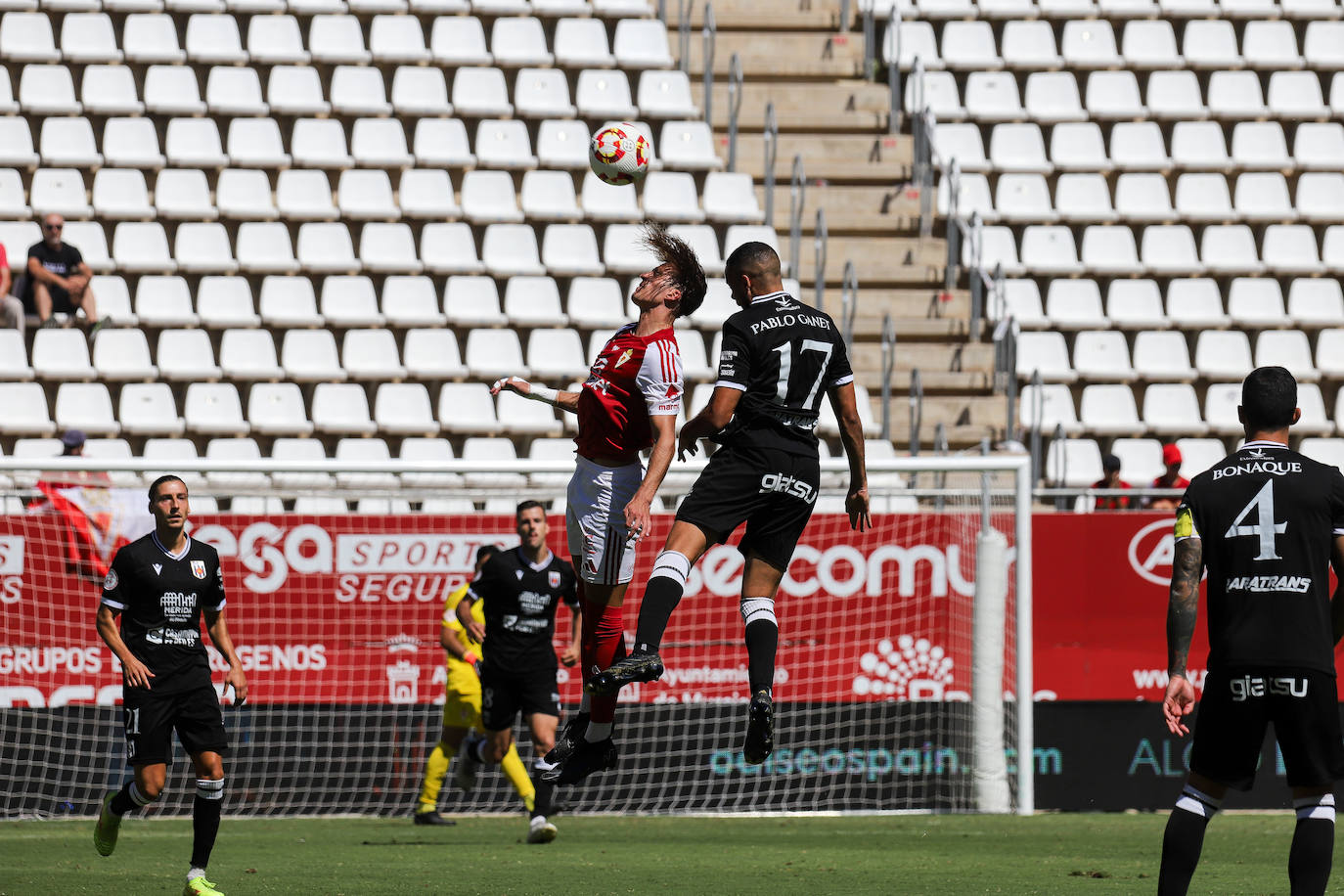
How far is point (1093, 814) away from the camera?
44.1ft

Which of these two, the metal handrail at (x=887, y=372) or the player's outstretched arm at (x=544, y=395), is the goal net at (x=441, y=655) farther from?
the player's outstretched arm at (x=544, y=395)

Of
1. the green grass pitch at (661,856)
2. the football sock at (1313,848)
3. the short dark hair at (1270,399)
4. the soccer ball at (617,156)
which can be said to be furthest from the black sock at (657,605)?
the football sock at (1313,848)

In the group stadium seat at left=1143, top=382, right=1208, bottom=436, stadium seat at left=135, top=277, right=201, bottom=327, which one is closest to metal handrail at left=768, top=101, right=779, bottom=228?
stadium seat at left=1143, top=382, right=1208, bottom=436

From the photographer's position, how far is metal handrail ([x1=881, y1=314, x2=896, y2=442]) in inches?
634

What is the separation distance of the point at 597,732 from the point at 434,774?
17.6 feet

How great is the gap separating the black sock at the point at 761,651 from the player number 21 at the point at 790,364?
3.21ft

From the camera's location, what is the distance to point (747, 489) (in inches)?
287

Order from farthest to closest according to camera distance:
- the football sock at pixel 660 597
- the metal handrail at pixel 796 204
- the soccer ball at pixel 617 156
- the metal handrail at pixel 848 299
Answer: the metal handrail at pixel 796 204 → the metal handrail at pixel 848 299 → the soccer ball at pixel 617 156 → the football sock at pixel 660 597

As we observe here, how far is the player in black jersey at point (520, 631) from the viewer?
12.0 metres

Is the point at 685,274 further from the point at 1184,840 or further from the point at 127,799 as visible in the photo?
the point at 127,799

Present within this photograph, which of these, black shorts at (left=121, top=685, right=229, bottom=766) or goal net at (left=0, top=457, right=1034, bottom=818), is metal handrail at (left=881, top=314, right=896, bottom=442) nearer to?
goal net at (left=0, top=457, right=1034, bottom=818)

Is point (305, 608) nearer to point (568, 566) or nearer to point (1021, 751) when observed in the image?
point (568, 566)

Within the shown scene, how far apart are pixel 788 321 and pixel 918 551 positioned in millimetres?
6859

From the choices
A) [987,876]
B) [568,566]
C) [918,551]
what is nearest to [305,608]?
[568,566]
